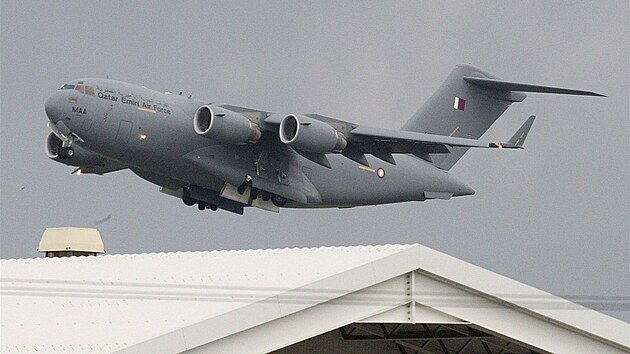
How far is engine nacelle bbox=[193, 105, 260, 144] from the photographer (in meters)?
34.1

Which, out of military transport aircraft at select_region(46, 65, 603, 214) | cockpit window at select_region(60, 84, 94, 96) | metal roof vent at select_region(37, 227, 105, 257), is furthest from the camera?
military transport aircraft at select_region(46, 65, 603, 214)

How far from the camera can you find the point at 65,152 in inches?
1415

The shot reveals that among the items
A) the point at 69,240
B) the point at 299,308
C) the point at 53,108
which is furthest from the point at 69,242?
the point at 299,308

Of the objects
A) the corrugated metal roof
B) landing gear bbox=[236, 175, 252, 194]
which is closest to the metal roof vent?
landing gear bbox=[236, 175, 252, 194]

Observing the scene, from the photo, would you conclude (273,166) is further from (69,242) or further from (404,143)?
(69,242)

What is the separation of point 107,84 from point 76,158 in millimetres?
5247

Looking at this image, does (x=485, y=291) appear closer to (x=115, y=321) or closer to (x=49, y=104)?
→ (x=115, y=321)

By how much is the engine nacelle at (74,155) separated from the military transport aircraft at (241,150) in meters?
0.04

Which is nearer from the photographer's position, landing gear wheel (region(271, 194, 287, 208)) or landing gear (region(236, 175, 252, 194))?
landing gear (region(236, 175, 252, 194))

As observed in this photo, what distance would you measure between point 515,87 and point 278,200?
994 centimetres

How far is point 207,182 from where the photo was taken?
36625 millimetres

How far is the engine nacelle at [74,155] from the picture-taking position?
3578cm

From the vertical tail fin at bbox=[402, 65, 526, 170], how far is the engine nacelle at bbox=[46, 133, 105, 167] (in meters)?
11.2

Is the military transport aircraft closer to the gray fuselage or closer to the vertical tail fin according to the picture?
the gray fuselage
